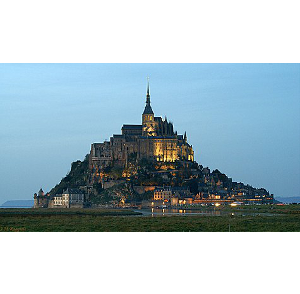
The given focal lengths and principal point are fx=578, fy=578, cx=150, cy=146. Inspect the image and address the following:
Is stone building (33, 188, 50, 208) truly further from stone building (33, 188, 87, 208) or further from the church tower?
the church tower

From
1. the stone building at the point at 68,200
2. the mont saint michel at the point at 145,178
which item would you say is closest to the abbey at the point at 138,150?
the mont saint michel at the point at 145,178

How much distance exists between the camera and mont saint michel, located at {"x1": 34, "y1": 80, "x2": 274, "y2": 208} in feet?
266

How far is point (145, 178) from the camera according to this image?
83312mm

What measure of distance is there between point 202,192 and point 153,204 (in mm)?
8184

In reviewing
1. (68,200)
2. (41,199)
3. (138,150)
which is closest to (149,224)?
(68,200)

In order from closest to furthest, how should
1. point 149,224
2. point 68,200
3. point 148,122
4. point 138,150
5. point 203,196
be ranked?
point 149,224 < point 203,196 < point 68,200 < point 138,150 < point 148,122

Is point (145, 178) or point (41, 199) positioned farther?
point (41, 199)

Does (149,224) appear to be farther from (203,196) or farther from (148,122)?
(148,122)

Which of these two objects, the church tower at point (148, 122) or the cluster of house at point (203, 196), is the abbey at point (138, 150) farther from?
the cluster of house at point (203, 196)

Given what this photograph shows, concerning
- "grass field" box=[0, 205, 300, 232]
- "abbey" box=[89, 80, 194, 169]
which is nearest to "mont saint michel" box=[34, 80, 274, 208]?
"abbey" box=[89, 80, 194, 169]

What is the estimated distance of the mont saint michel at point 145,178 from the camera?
266 ft
